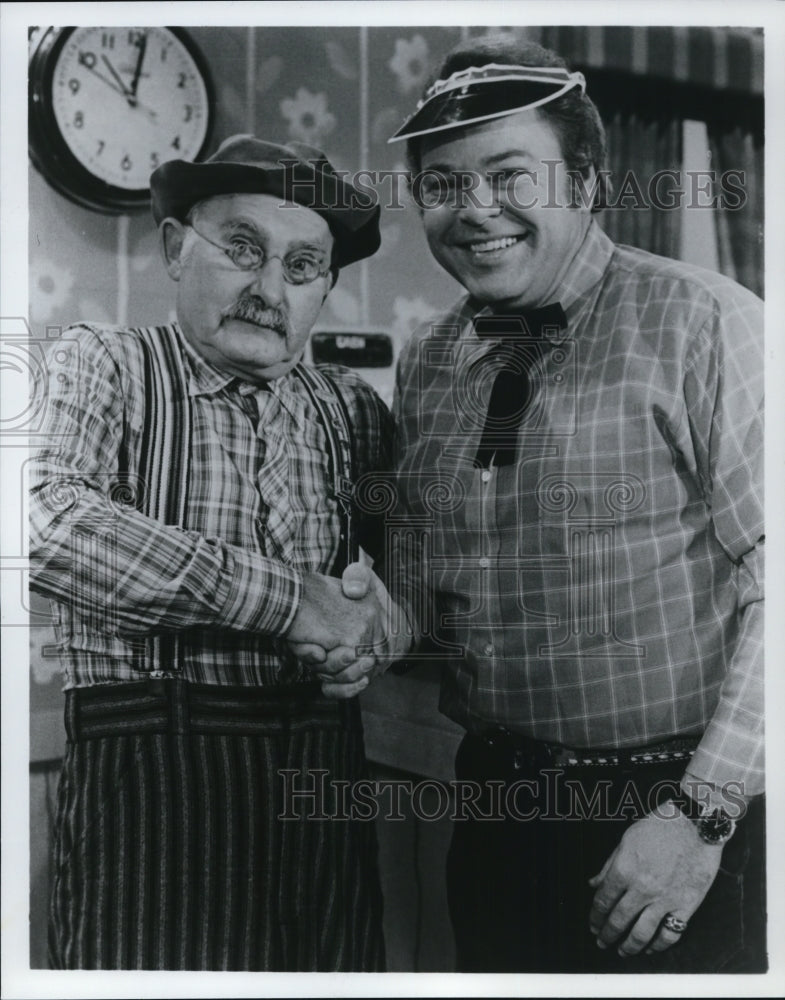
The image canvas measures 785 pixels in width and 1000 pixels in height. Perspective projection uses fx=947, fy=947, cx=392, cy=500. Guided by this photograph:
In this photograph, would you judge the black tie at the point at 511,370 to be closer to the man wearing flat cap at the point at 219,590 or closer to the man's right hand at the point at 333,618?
the man wearing flat cap at the point at 219,590

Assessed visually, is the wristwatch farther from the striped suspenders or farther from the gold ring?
the striped suspenders

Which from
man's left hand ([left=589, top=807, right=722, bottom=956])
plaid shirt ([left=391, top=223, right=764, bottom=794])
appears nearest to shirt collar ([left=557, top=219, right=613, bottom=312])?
plaid shirt ([left=391, top=223, right=764, bottom=794])

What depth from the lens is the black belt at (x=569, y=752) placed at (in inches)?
78.0

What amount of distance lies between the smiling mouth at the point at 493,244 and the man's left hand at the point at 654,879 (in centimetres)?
124

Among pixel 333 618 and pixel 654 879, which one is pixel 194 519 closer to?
pixel 333 618

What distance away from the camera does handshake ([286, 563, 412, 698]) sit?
2.01 meters

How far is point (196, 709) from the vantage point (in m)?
1.99

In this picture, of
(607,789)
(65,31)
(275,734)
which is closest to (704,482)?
(607,789)

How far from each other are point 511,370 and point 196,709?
98 cm

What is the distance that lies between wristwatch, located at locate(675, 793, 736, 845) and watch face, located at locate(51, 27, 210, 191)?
1716 millimetres

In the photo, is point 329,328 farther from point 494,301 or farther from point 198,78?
point 198,78

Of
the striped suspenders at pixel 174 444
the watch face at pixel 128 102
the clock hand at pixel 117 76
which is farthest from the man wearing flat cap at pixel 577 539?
the clock hand at pixel 117 76

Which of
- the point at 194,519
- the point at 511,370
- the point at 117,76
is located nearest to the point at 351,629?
the point at 194,519

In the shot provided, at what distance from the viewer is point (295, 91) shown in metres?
2.02
